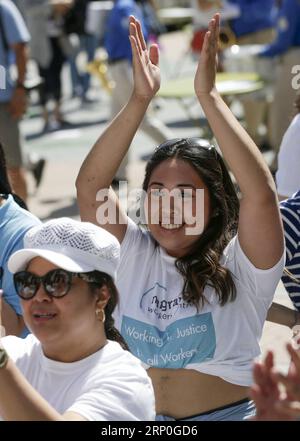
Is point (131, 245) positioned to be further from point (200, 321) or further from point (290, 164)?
point (290, 164)

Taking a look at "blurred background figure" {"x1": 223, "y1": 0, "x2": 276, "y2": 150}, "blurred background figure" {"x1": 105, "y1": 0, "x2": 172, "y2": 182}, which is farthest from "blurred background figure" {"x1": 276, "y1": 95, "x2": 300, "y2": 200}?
"blurred background figure" {"x1": 223, "y1": 0, "x2": 276, "y2": 150}

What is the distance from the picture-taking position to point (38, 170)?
9336 mm

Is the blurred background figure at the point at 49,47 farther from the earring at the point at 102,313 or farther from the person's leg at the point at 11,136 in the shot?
the earring at the point at 102,313

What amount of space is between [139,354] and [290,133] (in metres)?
1.56

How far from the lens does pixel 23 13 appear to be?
12.8m

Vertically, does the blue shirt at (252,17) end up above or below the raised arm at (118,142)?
below

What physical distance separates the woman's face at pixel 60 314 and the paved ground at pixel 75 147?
285 centimetres

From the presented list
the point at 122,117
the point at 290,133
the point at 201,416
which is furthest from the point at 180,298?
the point at 290,133

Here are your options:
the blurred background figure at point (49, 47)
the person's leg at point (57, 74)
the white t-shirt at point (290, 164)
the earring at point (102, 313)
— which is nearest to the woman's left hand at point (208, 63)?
the earring at point (102, 313)

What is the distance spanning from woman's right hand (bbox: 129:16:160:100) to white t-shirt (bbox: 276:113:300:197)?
1.08 m

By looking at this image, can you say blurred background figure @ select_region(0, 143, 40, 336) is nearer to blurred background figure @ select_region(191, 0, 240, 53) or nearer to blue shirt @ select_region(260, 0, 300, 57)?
blue shirt @ select_region(260, 0, 300, 57)

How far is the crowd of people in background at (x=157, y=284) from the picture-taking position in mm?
2639

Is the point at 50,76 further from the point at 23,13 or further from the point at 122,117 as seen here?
the point at 122,117
